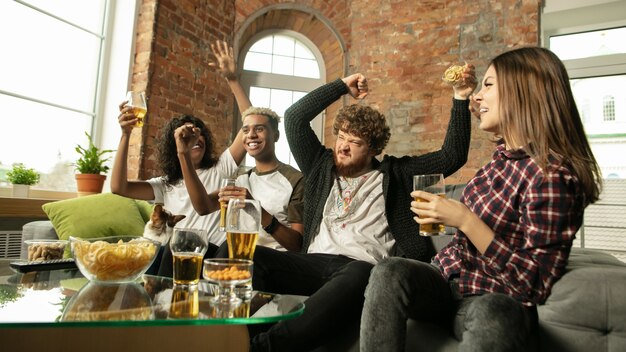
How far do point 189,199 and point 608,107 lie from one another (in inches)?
143

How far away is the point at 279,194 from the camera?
2.11 metres

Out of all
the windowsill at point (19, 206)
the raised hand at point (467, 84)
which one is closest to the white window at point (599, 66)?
the raised hand at point (467, 84)

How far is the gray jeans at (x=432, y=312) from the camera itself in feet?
3.28

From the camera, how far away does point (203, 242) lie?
47.1 inches

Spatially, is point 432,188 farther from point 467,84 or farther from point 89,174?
point 89,174

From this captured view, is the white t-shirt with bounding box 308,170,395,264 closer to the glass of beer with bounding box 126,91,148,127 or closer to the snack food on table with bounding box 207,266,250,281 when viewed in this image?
the snack food on table with bounding box 207,266,250,281

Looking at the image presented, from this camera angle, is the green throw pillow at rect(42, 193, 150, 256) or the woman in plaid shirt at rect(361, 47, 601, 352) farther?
the green throw pillow at rect(42, 193, 150, 256)

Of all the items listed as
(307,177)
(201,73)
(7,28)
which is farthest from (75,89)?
(307,177)

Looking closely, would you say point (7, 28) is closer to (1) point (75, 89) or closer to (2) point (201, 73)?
(1) point (75, 89)

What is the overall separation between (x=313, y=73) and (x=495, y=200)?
4.01m

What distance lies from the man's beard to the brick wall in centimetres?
195

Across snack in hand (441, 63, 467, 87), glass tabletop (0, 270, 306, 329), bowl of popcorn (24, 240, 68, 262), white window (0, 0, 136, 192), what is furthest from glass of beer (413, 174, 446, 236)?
white window (0, 0, 136, 192)

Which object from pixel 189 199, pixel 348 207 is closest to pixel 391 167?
pixel 348 207

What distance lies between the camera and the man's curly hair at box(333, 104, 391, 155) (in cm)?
194
